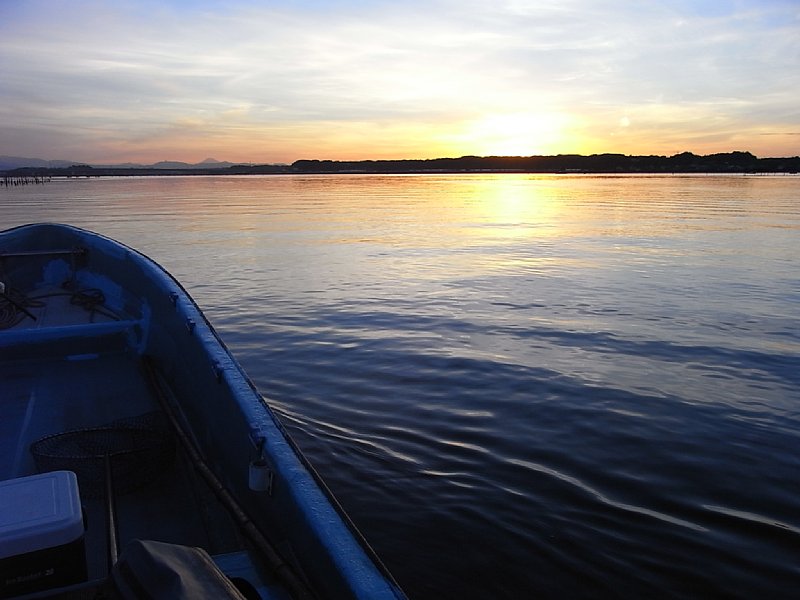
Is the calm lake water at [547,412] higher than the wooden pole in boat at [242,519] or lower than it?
lower

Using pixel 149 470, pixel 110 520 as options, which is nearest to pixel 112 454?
pixel 149 470

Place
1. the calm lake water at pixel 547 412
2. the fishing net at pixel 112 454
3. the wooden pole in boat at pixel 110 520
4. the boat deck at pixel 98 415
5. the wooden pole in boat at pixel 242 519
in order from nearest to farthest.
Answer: the wooden pole in boat at pixel 242 519 → the wooden pole in boat at pixel 110 520 → the boat deck at pixel 98 415 → the fishing net at pixel 112 454 → the calm lake water at pixel 547 412

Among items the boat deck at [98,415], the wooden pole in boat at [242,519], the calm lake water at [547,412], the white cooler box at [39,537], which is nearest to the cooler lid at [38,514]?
the white cooler box at [39,537]

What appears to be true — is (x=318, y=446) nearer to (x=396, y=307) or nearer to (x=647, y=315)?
(x=396, y=307)

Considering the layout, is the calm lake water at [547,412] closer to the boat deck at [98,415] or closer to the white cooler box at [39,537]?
the boat deck at [98,415]

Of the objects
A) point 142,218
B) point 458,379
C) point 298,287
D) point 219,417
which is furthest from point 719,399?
point 142,218

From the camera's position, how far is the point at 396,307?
14297 mm

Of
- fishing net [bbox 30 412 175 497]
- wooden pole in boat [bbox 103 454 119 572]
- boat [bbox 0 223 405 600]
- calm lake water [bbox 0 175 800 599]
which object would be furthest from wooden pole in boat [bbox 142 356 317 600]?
calm lake water [bbox 0 175 800 599]

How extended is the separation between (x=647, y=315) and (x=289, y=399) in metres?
8.02

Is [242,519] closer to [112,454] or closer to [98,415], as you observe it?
[112,454]

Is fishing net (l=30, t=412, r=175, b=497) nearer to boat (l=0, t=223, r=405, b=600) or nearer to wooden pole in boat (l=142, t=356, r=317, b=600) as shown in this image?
boat (l=0, t=223, r=405, b=600)

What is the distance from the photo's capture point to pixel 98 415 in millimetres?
5703

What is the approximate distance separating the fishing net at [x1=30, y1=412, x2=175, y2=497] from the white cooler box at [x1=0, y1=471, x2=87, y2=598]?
1.60 m

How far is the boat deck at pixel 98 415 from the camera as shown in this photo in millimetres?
3932
